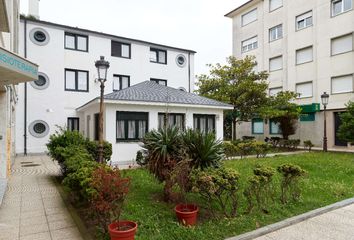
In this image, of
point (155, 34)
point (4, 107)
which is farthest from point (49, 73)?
point (155, 34)

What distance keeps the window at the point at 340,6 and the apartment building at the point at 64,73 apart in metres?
15.0

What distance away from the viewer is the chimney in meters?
20.9

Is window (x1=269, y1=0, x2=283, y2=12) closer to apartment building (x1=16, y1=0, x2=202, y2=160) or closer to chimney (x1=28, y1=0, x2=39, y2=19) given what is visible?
apartment building (x1=16, y1=0, x2=202, y2=160)

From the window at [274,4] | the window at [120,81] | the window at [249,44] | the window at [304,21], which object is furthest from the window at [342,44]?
the window at [120,81]

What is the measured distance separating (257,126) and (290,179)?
22079 millimetres

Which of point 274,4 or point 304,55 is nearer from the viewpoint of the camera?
point 304,55

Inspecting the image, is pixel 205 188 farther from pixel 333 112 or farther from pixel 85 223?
pixel 333 112

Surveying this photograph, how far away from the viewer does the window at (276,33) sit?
2603cm

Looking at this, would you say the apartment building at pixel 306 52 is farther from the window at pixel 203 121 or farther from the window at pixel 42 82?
the window at pixel 42 82

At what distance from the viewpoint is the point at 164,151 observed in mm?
6352

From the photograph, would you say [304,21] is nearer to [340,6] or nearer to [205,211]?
[340,6]

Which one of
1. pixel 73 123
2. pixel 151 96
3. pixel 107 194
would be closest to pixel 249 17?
pixel 151 96

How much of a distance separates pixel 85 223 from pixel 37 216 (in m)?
1.24

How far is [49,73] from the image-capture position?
18016mm
